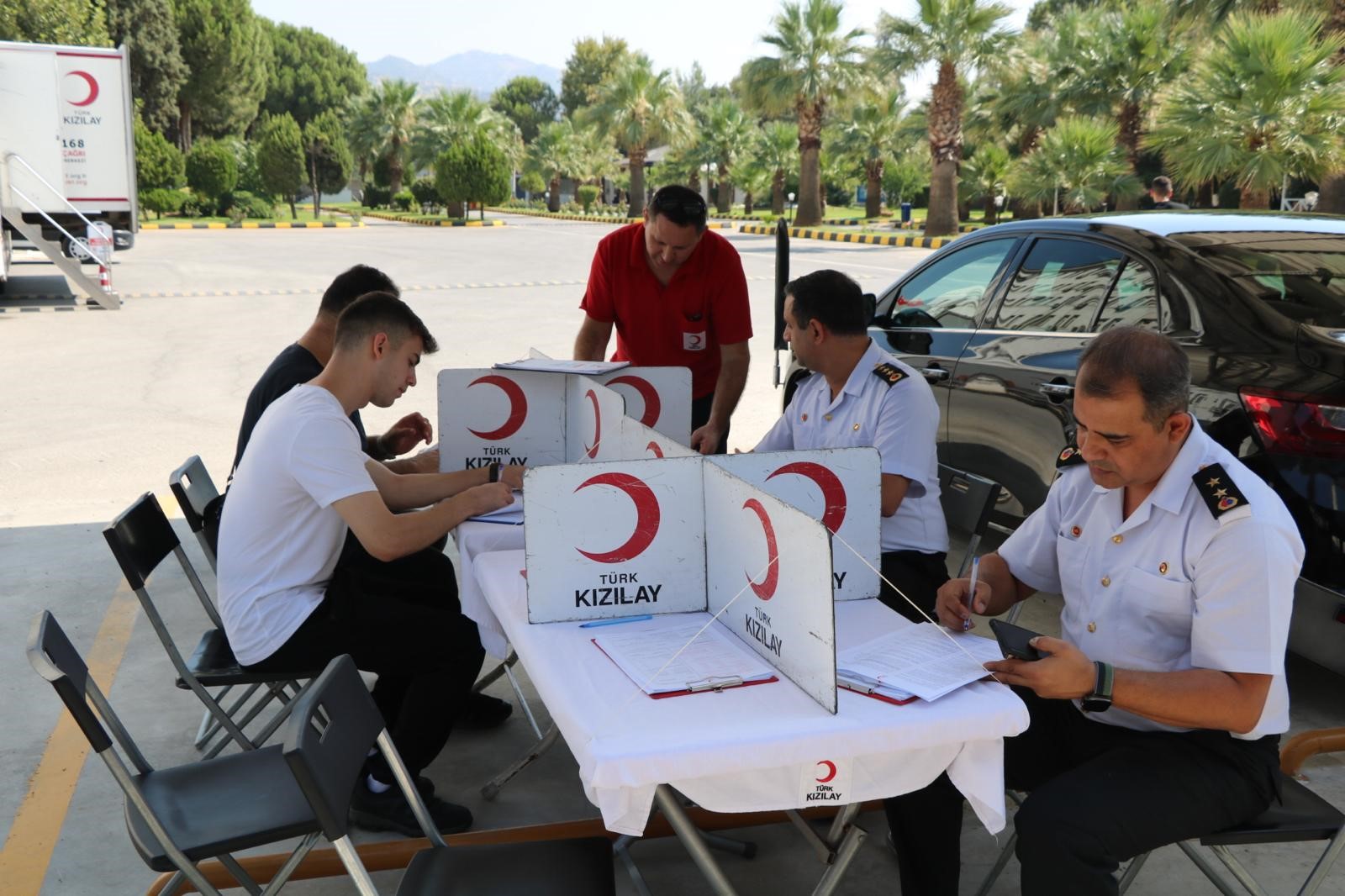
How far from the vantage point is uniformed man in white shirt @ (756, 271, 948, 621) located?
3.66 metres

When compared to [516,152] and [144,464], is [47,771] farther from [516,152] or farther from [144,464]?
[516,152]

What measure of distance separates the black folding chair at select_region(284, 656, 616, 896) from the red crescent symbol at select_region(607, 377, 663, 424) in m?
2.17

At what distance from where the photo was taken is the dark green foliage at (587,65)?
85250 millimetres

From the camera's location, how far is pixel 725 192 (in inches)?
2120

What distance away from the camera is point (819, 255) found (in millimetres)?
23234

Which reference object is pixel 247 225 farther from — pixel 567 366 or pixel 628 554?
pixel 628 554

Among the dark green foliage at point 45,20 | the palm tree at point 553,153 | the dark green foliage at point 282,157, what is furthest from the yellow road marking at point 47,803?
the palm tree at point 553,153

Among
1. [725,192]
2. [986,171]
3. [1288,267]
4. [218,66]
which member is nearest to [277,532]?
[1288,267]

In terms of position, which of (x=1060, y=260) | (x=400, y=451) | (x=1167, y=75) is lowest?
(x=400, y=451)

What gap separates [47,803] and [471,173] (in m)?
38.6

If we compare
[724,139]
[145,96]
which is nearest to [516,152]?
[724,139]

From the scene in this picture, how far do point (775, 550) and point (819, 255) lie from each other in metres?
21.3

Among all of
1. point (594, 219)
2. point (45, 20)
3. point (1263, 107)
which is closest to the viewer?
point (1263, 107)

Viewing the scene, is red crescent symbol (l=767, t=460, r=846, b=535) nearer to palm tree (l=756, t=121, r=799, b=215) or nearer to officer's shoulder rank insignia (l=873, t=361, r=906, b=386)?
officer's shoulder rank insignia (l=873, t=361, r=906, b=386)
